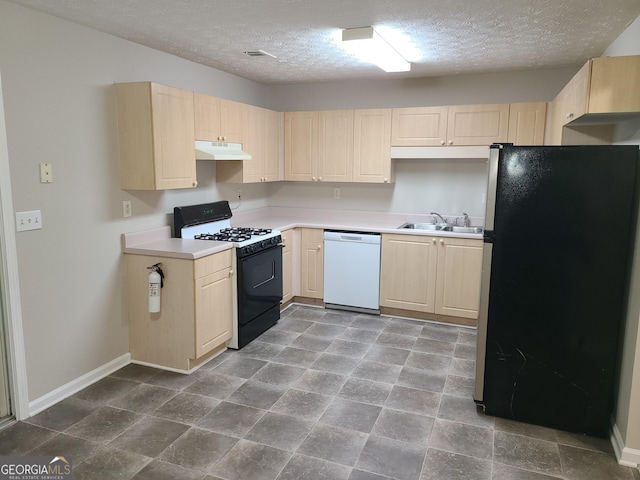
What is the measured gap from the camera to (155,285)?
10.7ft

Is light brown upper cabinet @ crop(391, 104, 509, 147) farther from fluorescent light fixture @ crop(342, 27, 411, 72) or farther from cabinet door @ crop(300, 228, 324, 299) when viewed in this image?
cabinet door @ crop(300, 228, 324, 299)

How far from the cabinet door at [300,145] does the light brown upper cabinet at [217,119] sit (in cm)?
85

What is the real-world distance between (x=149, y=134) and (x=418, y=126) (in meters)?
2.63

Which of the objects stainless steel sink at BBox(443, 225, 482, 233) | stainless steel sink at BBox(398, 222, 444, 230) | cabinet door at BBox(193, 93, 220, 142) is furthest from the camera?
stainless steel sink at BBox(398, 222, 444, 230)

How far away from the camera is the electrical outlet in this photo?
133 inches

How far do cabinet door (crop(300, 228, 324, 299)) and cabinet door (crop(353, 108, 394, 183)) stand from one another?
80 centimetres

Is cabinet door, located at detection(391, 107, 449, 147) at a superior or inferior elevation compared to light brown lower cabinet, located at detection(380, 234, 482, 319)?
superior

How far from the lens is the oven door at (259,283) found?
3748mm

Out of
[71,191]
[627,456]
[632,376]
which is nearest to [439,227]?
[632,376]

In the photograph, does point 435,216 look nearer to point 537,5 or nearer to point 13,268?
point 537,5

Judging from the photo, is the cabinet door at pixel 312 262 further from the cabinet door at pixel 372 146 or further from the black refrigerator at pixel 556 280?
the black refrigerator at pixel 556 280

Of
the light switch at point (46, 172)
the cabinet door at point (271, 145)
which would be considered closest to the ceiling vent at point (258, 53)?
the cabinet door at point (271, 145)

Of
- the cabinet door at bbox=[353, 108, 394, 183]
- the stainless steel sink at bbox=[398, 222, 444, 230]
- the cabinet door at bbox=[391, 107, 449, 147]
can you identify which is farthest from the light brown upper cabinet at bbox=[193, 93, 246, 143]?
the stainless steel sink at bbox=[398, 222, 444, 230]

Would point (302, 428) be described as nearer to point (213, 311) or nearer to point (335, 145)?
point (213, 311)
